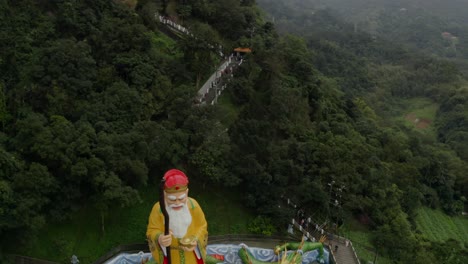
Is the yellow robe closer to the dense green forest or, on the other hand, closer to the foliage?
the dense green forest

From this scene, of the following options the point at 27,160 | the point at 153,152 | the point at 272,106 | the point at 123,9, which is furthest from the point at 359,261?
the point at 123,9

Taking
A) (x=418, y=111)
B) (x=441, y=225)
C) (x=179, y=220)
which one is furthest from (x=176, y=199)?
(x=418, y=111)

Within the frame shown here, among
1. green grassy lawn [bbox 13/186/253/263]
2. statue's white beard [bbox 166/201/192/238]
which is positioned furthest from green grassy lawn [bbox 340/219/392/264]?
statue's white beard [bbox 166/201/192/238]

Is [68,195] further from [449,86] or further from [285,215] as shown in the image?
[449,86]

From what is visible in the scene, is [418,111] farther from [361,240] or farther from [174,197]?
[174,197]

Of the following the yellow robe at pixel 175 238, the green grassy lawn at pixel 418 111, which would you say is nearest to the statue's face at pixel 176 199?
the yellow robe at pixel 175 238
